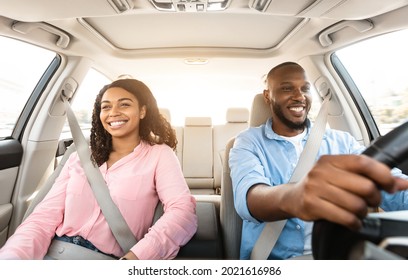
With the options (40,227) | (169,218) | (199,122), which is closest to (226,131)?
(199,122)

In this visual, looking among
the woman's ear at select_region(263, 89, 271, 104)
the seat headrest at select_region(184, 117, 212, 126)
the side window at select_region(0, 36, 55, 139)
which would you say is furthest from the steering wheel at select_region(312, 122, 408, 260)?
the seat headrest at select_region(184, 117, 212, 126)

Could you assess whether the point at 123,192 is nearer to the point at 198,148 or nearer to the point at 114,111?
the point at 114,111

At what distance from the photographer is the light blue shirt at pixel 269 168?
905 millimetres

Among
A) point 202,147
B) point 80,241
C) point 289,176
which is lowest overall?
point 80,241

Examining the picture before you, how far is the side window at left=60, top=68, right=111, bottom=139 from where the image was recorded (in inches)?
47.5

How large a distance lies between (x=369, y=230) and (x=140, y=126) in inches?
35.5

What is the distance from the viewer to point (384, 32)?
121cm

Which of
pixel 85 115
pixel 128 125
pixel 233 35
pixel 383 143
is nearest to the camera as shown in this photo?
pixel 383 143

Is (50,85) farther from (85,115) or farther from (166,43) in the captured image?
(166,43)

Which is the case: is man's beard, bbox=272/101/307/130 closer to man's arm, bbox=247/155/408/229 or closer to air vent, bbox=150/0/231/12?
air vent, bbox=150/0/231/12

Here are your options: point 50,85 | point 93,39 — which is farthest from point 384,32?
point 50,85

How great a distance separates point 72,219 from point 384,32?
4.58ft

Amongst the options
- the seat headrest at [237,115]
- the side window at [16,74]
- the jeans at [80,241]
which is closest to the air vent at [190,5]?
the side window at [16,74]

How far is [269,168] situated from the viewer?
1018 millimetres
